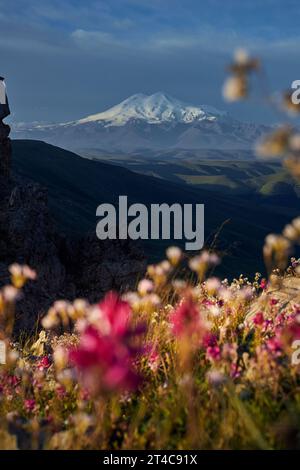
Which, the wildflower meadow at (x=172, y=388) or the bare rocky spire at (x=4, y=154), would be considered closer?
the wildflower meadow at (x=172, y=388)

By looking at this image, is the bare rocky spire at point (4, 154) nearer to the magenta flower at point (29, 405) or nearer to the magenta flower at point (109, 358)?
the magenta flower at point (29, 405)

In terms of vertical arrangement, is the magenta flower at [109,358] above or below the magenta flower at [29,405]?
above

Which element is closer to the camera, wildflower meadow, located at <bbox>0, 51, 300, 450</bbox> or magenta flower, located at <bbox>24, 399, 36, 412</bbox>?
wildflower meadow, located at <bbox>0, 51, 300, 450</bbox>

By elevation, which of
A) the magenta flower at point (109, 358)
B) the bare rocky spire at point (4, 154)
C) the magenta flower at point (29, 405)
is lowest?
the magenta flower at point (29, 405)

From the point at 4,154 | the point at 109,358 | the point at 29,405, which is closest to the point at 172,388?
the point at 29,405

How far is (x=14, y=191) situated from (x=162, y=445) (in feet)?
66.9

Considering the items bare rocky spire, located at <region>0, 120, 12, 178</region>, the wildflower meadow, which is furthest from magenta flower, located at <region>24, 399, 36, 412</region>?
bare rocky spire, located at <region>0, 120, 12, 178</region>

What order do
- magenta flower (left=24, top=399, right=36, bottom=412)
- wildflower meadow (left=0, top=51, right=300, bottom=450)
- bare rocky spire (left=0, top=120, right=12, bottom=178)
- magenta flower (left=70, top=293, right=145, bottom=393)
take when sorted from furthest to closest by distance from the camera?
1. bare rocky spire (left=0, top=120, right=12, bottom=178)
2. magenta flower (left=24, top=399, right=36, bottom=412)
3. wildflower meadow (left=0, top=51, right=300, bottom=450)
4. magenta flower (left=70, top=293, right=145, bottom=393)

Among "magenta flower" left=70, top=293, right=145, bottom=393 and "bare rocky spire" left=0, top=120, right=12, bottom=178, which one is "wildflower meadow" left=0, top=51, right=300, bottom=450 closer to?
"magenta flower" left=70, top=293, right=145, bottom=393

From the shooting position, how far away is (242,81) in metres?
2.88

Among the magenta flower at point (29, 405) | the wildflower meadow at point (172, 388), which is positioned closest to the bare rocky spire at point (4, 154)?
the wildflower meadow at point (172, 388)

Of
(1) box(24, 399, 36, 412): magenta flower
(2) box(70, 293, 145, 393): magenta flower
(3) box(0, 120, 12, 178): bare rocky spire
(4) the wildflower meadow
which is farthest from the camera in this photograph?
(3) box(0, 120, 12, 178): bare rocky spire
